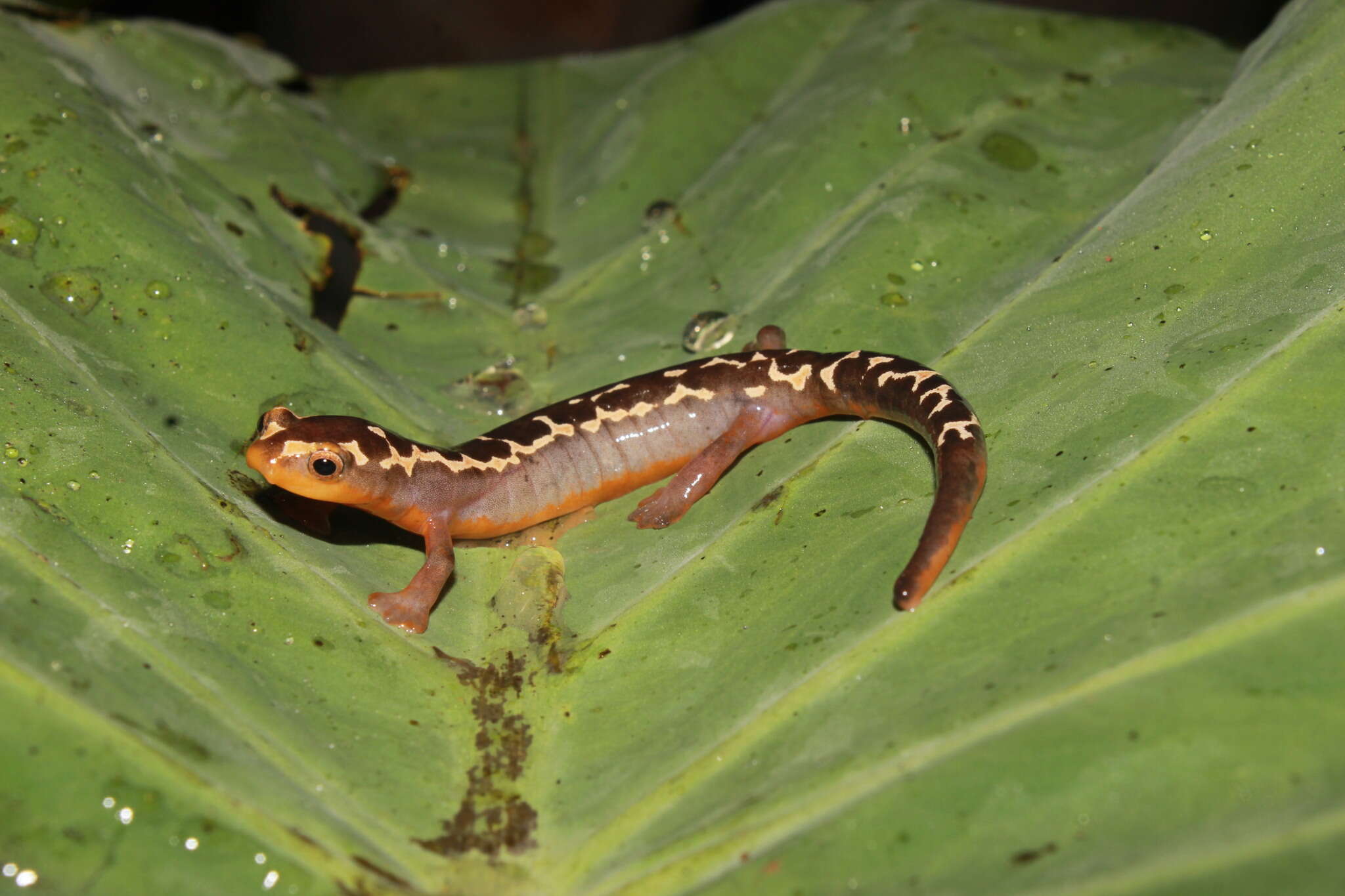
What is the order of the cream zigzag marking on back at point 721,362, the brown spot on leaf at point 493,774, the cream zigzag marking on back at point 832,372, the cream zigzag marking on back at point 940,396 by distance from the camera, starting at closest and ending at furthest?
the brown spot on leaf at point 493,774 → the cream zigzag marking on back at point 940,396 → the cream zigzag marking on back at point 832,372 → the cream zigzag marking on back at point 721,362

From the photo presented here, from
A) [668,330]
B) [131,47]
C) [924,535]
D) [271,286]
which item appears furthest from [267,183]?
[924,535]

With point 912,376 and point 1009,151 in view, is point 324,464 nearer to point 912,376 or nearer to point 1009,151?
point 912,376

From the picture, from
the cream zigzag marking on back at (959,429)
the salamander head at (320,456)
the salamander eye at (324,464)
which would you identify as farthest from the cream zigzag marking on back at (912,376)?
the salamander eye at (324,464)

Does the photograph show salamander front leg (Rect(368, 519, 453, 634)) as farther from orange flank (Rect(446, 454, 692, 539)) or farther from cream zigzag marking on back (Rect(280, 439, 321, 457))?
cream zigzag marking on back (Rect(280, 439, 321, 457))

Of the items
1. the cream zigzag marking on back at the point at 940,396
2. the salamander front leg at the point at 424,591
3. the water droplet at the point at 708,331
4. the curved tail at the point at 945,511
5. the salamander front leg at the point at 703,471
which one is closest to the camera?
the curved tail at the point at 945,511

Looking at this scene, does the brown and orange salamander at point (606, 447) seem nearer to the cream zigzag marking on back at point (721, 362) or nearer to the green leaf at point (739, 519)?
the cream zigzag marking on back at point (721, 362)

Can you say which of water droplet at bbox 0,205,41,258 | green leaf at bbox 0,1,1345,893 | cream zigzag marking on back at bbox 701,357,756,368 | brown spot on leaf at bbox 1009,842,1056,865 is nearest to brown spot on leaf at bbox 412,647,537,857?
green leaf at bbox 0,1,1345,893

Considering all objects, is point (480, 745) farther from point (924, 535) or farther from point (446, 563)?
point (924, 535)
